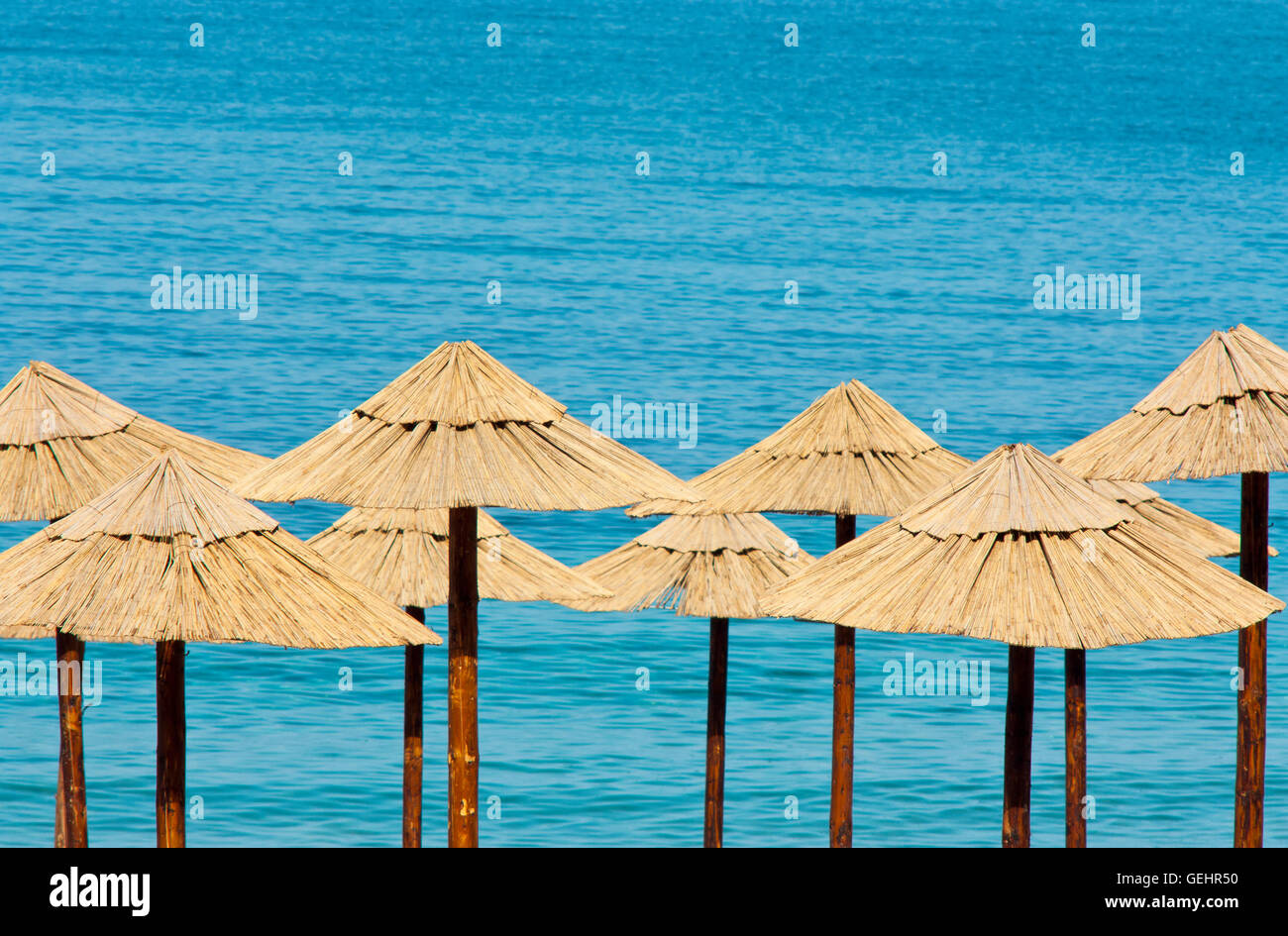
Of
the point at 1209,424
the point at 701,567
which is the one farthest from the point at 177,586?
the point at 1209,424

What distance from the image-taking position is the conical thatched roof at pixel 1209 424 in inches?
561

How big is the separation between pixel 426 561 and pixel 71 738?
342 centimetres

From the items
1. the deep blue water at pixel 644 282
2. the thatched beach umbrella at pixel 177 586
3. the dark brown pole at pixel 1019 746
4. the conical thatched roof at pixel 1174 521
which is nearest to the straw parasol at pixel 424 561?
the thatched beach umbrella at pixel 177 586

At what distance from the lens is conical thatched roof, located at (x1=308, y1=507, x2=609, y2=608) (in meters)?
15.5

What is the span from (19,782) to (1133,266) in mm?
63345

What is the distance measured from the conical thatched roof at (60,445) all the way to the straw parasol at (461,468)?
1.94m

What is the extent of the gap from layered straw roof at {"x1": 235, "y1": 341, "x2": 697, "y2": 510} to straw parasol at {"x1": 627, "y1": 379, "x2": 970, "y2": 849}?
2.43 metres

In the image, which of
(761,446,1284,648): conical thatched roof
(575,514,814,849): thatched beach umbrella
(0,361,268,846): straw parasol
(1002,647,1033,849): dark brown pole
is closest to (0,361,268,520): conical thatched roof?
(0,361,268,846): straw parasol

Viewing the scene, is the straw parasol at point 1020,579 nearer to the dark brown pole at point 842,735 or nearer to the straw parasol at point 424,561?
the straw parasol at point 424,561

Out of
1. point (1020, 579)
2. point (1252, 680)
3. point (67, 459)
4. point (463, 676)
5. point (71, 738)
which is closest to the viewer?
point (1020, 579)

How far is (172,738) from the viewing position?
11.6 meters

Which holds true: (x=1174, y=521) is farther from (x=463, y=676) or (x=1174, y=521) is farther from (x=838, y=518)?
(x=463, y=676)
